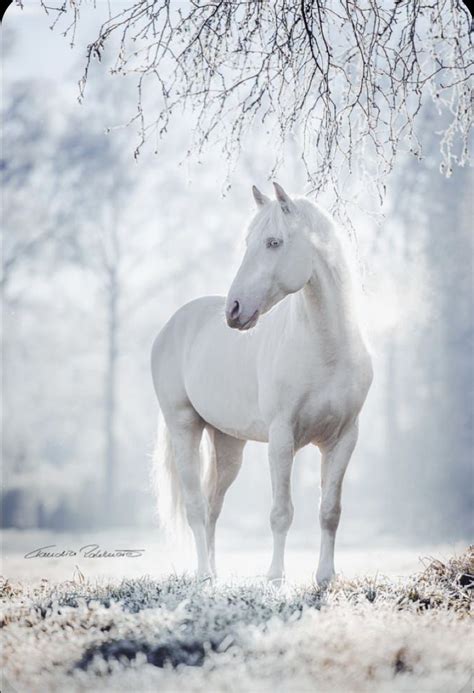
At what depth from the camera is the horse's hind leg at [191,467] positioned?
5.50 meters

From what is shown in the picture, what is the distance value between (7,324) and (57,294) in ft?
4.22

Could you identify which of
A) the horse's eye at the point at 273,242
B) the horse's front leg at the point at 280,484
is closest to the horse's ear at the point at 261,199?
the horse's eye at the point at 273,242

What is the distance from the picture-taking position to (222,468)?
5.86 metres

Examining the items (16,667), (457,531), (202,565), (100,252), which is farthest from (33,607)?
(457,531)

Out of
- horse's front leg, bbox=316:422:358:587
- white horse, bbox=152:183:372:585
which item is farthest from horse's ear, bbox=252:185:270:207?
horse's front leg, bbox=316:422:358:587

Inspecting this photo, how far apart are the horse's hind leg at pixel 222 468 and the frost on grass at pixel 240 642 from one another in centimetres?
164

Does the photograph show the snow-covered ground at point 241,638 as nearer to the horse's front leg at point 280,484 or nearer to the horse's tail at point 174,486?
the horse's front leg at point 280,484

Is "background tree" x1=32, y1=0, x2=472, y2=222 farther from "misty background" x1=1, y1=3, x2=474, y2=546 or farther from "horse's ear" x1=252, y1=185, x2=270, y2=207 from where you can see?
"misty background" x1=1, y1=3, x2=474, y2=546

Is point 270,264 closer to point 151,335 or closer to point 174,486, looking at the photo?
point 174,486

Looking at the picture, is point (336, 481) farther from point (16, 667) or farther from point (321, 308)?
point (16, 667)

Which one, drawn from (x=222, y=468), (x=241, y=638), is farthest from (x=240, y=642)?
(x=222, y=468)

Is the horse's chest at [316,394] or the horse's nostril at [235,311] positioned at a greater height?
the horse's nostril at [235,311]

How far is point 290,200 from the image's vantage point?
438cm

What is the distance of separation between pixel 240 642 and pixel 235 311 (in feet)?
5.36
